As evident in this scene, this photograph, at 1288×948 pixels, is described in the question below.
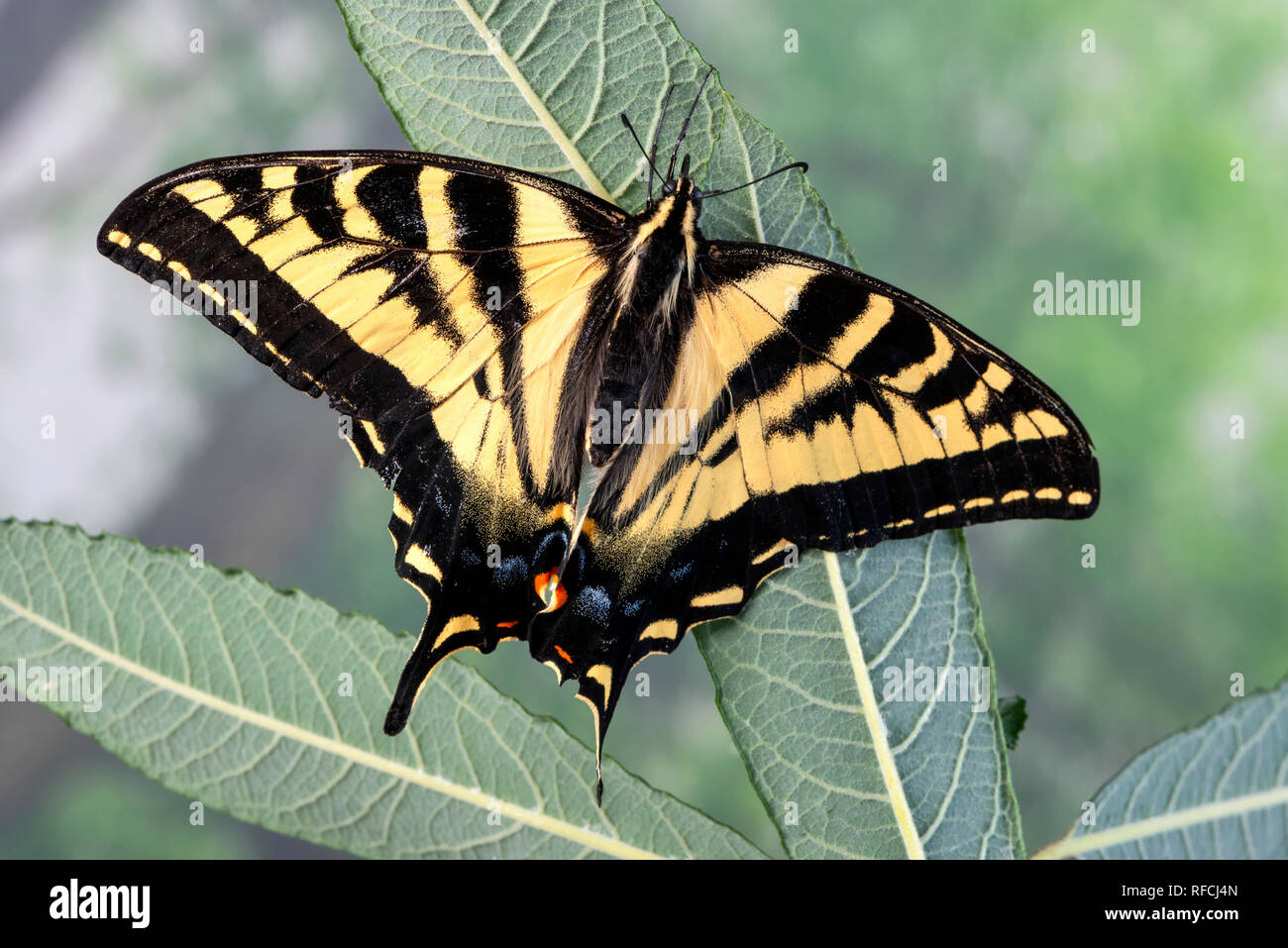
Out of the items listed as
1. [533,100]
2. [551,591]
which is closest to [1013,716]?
[551,591]

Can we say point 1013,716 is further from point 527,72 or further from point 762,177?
point 527,72

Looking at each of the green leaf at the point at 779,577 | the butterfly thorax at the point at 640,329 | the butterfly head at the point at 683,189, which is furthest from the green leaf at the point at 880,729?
the butterfly head at the point at 683,189

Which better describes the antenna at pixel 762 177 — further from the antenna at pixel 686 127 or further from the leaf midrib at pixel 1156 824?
the leaf midrib at pixel 1156 824

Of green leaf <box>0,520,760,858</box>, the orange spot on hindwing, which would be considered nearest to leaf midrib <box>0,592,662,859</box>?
green leaf <box>0,520,760,858</box>

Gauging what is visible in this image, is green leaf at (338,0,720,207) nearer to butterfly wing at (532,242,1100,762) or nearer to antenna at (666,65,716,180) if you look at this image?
antenna at (666,65,716,180)

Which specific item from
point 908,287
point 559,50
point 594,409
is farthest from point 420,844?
point 908,287

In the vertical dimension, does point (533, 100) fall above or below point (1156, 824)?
above

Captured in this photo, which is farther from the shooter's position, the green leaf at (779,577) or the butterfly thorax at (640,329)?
the butterfly thorax at (640,329)
